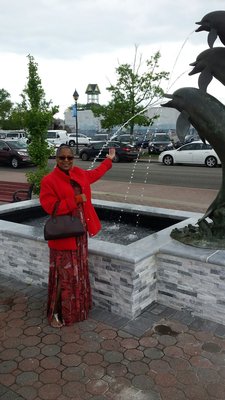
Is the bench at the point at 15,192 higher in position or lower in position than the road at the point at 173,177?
higher

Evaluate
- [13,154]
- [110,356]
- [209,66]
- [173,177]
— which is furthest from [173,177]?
[110,356]

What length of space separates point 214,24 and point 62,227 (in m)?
2.76

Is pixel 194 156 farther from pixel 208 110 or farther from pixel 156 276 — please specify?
pixel 156 276

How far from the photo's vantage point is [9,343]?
3.75 metres

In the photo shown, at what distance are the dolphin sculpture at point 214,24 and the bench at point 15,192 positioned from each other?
17.5 ft

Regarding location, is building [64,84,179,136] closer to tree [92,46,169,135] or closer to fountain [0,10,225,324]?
tree [92,46,169,135]

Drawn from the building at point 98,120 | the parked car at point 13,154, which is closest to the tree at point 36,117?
the parked car at point 13,154

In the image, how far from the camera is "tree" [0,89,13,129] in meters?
59.0

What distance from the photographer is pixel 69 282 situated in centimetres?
400

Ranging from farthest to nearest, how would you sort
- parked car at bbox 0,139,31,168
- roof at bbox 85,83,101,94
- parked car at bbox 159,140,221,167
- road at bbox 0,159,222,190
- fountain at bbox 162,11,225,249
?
roof at bbox 85,83,101,94 → parked car at bbox 0,139,31,168 → parked car at bbox 159,140,221,167 → road at bbox 0,159,222,190 → fountain at bbox 162,11,225,249

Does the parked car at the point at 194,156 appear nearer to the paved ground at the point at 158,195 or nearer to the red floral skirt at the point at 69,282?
the paved ground at the point at 158,195

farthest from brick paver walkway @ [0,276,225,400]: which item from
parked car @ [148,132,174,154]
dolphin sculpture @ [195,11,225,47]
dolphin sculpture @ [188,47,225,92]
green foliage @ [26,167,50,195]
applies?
parked car @ [148,132,174,154]

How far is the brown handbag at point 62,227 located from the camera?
148 inches

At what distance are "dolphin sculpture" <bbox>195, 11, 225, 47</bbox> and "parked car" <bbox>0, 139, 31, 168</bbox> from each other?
18.0 metres
